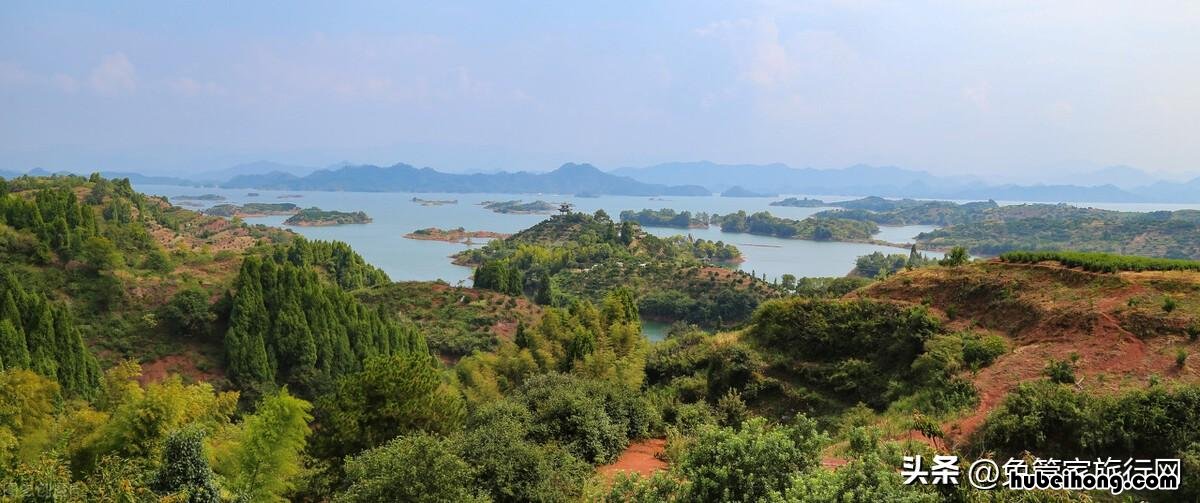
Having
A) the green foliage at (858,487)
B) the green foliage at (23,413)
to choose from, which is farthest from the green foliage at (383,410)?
the green foliage at (858,487)

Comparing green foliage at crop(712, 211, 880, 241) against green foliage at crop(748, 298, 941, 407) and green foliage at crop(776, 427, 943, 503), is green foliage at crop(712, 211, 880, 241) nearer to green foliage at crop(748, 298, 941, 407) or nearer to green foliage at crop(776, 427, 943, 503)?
green foliage at crop(748, 298, 941, 407)

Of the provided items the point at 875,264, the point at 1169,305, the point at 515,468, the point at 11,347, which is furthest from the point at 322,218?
the point at 1169,305

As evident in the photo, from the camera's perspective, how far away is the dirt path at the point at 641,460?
9367mm

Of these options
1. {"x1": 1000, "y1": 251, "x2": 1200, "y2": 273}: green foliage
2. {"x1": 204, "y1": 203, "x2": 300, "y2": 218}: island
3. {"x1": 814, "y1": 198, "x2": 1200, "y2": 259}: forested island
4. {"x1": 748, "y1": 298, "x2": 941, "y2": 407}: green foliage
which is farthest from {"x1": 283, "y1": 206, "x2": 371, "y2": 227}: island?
{"x1": 1000, "y1": 251, "x2": 1200, "y2": 273}: green foliage

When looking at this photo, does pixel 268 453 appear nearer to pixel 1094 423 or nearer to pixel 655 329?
pixel 1094 423

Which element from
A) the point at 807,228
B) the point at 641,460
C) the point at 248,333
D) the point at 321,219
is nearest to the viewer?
the point at 641,460

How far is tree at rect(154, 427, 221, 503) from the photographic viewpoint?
26.0 feet

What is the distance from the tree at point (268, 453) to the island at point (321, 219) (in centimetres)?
12687

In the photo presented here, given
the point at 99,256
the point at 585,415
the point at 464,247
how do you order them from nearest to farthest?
1. the point at 585,415
2. the point at 99,256
3. the point at 464,247

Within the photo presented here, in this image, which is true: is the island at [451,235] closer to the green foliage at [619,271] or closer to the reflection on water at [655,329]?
the green foliage at [619,271]

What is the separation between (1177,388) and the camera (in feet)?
23.4

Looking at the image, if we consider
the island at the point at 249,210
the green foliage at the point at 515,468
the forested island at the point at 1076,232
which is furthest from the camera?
the island at the point at 249,210

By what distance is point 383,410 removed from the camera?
39.3ft

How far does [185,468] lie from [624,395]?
23.4 ft
